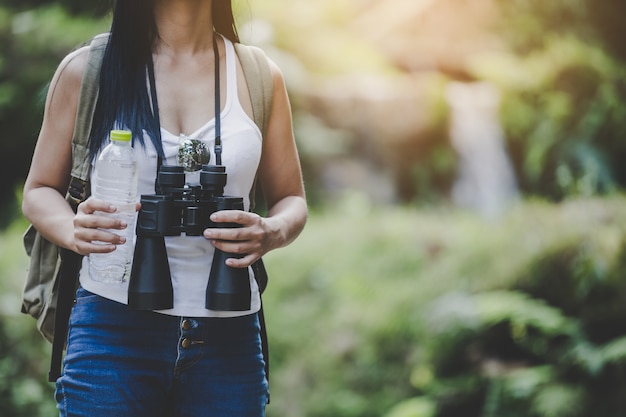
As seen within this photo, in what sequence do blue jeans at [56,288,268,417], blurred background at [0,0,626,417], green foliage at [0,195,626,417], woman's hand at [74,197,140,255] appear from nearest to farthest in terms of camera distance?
woman's hand at [74,197,140,255] < blue jeans at [56,288,268,417] < green foliage at [0,195,626,417] < blurred background at [0,0,626,417]

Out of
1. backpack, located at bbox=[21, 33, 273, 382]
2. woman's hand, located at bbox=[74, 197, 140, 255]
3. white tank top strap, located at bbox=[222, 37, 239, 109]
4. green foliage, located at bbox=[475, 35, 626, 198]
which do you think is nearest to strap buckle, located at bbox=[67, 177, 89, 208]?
backpack, located at bbox=[21, 33, 273, 382]

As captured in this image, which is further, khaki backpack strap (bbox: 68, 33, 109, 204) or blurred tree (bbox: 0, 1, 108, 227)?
blurred tree (bbox: 0, 1, 108, 227)

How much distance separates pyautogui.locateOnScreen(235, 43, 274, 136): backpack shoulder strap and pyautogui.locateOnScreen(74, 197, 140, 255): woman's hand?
546 millimetres

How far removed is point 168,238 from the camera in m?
1.89

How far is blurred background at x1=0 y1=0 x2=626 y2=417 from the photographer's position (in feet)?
16.6

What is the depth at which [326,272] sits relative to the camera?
7.36m

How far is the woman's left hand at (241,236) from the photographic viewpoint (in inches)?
69.1

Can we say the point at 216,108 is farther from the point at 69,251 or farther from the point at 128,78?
the point at 69,251

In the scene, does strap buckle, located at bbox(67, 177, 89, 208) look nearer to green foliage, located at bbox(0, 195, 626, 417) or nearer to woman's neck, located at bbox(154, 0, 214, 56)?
woman's neck, located at bbox(154, 0, 214, 56)

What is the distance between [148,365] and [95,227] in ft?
1.24

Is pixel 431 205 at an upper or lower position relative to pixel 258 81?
upper

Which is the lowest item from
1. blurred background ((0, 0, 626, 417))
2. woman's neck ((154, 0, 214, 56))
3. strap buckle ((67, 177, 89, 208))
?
strap buckle ((67, 177, 89, 208))

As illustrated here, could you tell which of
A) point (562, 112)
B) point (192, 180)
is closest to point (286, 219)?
point (192, 180)

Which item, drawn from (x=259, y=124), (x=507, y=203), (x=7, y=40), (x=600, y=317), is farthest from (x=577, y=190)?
(x=7, y=40)
